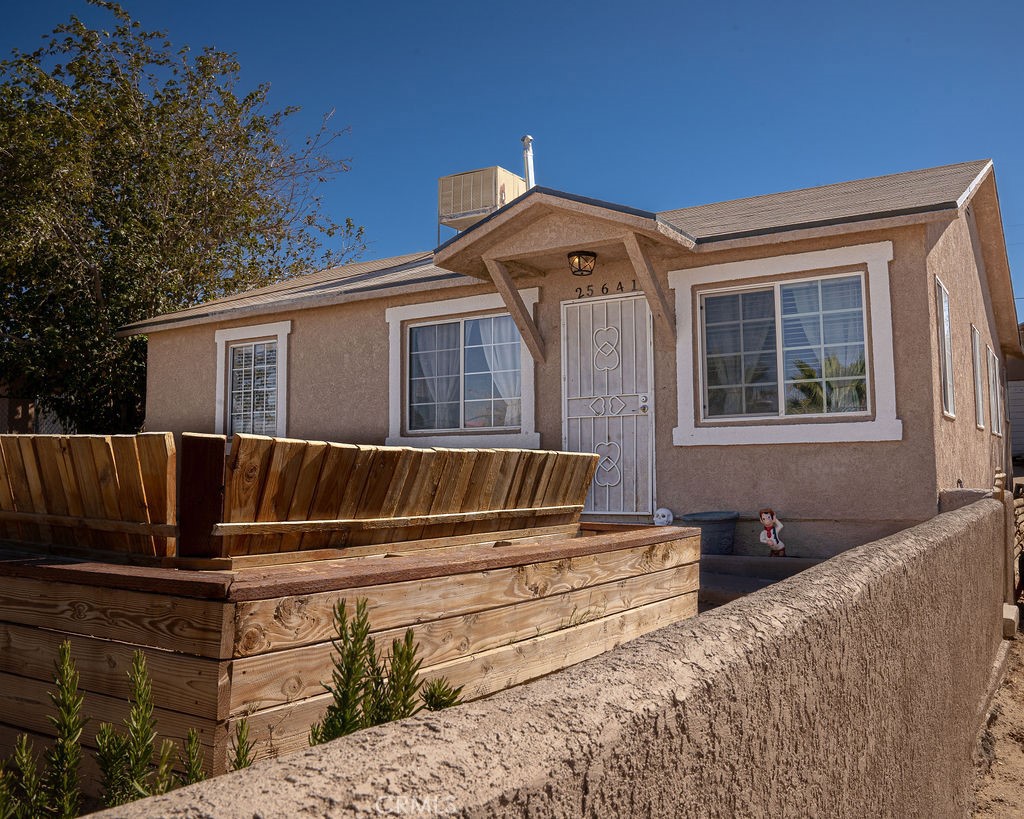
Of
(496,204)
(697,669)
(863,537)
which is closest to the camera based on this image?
(697,669)

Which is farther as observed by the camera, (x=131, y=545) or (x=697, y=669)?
(x=131, y=545)

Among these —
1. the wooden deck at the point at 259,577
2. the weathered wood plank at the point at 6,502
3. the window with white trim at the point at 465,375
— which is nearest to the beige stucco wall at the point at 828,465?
the window with white trim at the point at 465,375

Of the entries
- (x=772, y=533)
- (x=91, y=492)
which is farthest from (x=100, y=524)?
(x=772, y=533)

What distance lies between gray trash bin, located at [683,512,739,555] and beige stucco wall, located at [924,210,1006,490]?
185 centimetres

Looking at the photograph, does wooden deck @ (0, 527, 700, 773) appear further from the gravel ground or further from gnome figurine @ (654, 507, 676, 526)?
gnome figurine @ (654, 507, 676, 526)

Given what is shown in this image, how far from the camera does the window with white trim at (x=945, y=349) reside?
332 inches

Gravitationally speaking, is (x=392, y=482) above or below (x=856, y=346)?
below

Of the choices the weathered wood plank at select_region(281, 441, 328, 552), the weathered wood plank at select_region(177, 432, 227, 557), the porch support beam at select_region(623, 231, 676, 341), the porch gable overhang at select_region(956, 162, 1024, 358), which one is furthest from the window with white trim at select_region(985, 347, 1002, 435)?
the weathered wood plank at select_region(177, 432, 227, 557)

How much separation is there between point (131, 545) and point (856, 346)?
6.69 meters

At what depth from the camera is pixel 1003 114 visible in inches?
695

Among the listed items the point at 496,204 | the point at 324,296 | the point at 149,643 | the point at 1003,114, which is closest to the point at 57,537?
the point at 149,643

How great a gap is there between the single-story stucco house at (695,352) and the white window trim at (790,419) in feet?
0.06

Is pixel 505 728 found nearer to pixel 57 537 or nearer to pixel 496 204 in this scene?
pixel 57 537

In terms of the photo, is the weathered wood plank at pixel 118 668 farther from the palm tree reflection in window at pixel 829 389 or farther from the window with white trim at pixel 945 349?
the window with white trim at pixel 945 349
